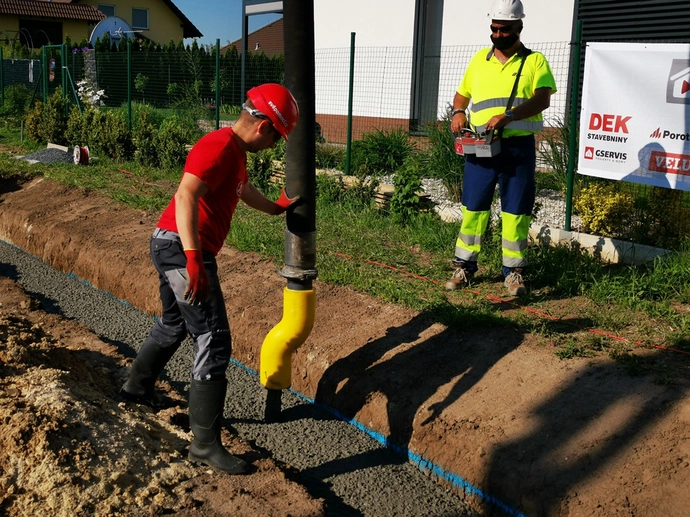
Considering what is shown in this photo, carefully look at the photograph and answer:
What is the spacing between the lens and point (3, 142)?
17.8 m

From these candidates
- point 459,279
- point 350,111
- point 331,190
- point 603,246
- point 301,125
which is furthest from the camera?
point 350,111

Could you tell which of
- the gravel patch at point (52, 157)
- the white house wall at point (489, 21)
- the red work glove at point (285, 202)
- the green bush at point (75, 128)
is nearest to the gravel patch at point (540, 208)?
the white house wall at point (489, 21)

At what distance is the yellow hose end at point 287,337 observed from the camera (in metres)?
4.63

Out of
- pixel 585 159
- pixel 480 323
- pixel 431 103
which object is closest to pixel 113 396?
pixel 480 323

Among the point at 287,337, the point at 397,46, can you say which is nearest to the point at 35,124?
the point at 397,46

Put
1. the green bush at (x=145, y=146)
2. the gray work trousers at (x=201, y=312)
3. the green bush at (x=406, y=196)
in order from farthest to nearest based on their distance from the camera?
the green bush at (x=145, y=146) < the green bush at (x=406, y=196) < the gray work trousers at (x=201, y=312)

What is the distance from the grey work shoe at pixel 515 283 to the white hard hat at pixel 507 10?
1.89 metres

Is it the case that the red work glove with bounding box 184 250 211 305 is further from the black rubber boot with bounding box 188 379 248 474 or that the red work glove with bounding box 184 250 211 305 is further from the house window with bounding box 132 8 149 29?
the house window with bounding box 132 8 149 29

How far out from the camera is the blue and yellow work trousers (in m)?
5.84

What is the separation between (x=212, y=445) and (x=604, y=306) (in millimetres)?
3190

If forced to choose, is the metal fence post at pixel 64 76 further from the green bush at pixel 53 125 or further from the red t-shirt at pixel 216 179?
the red t-shirt at pixel 216 179

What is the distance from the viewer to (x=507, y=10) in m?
5.58

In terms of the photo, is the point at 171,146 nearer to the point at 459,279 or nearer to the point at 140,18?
the point at 459,279

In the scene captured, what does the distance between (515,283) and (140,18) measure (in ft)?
155
